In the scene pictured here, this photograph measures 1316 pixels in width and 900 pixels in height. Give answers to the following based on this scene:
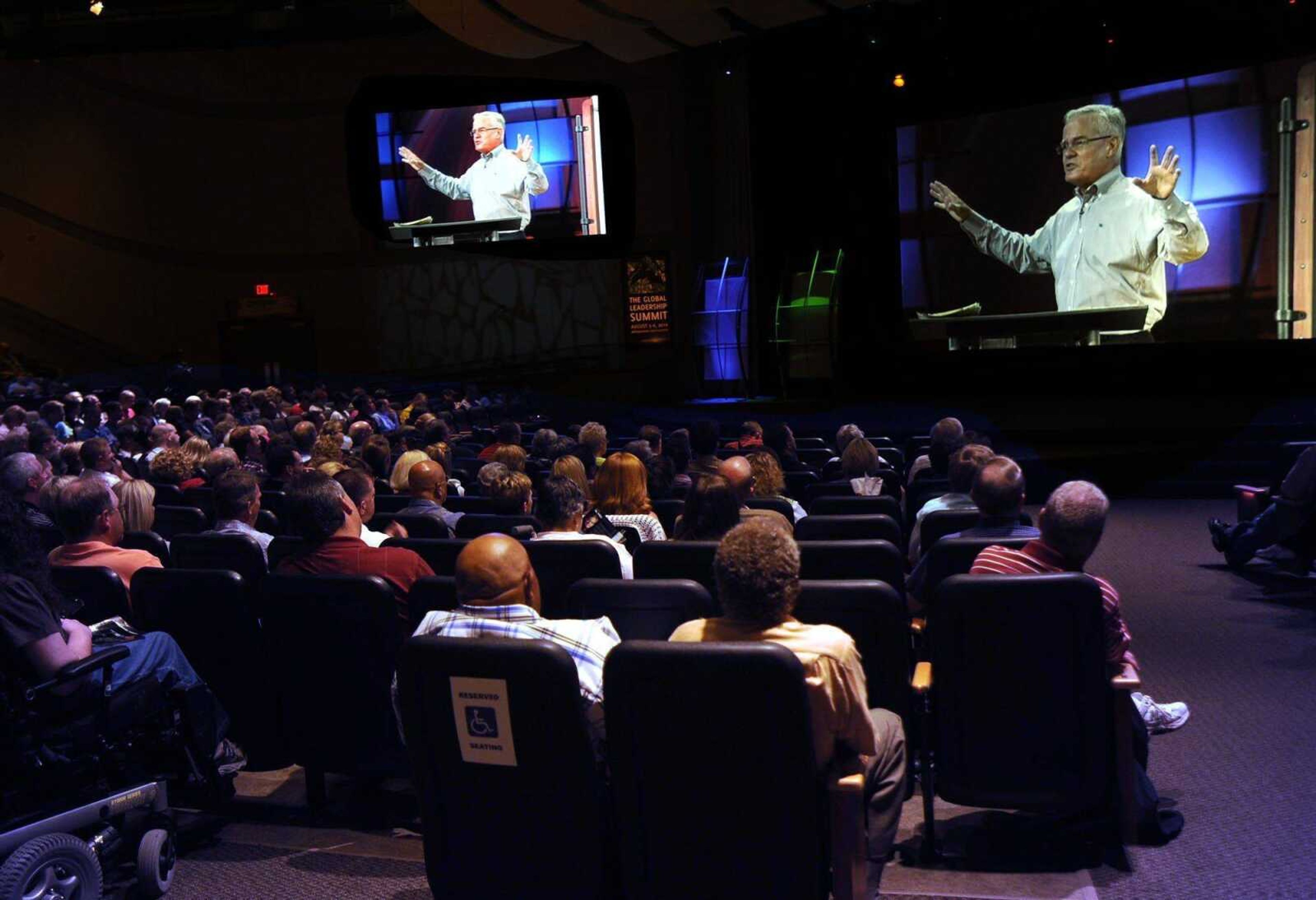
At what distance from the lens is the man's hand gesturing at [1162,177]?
1184 centimetres

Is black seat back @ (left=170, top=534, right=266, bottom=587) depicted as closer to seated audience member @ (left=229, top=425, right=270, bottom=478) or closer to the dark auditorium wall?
seated audience member @ (left=229, top=425, right=270, bottom=478)

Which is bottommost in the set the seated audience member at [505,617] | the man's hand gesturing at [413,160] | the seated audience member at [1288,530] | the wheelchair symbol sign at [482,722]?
the seated audience member at [1288,530]

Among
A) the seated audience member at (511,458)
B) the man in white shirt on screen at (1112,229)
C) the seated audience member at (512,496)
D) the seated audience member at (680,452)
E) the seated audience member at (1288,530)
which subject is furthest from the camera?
the man in white shirt on screen at (1112,229)

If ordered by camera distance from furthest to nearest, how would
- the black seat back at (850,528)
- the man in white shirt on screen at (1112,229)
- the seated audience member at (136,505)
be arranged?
1. the man in white shirt on screen at (1112,229)
2. the seated audience member at (136,505)
3. the black seat back at (850,528)

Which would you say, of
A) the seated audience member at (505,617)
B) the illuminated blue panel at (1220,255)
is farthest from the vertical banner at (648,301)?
the seated audience member at (505,617)

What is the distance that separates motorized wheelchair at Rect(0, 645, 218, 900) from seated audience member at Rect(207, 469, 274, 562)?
1.27 m

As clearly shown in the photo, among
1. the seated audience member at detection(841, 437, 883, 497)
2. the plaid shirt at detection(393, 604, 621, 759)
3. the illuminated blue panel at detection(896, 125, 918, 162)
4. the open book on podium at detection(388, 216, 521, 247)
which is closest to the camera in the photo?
the plaid shirt at detection(393, 604, 621, 759)

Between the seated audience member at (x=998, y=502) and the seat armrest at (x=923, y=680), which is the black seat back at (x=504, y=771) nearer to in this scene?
the seat armrest at (x=923, y=680)

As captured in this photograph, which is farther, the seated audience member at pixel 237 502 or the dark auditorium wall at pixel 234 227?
the dark auditorium wall at pixel 234 227

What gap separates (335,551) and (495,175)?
13.3 m

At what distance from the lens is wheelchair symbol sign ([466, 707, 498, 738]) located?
7.88 feet

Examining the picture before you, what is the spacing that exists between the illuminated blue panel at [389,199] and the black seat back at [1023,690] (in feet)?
50.5

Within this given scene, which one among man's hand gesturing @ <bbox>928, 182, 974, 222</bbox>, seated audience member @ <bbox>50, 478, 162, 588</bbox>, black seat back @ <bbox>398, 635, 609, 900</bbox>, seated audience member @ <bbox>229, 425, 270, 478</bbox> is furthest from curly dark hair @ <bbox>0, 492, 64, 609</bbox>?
man's hand gesturing @ <bbox>928, 182, 974, 222</bbox>

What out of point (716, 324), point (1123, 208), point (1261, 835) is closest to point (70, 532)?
point (1261, 835)
